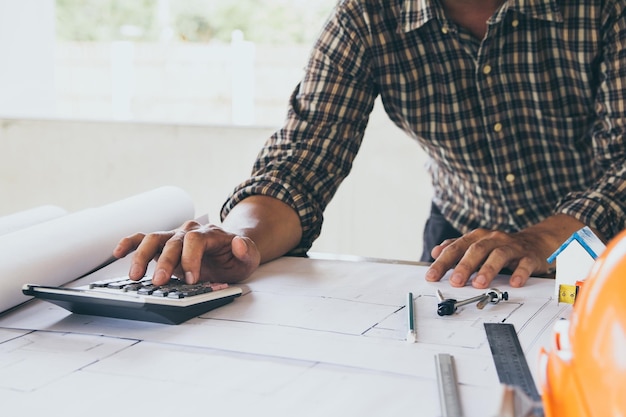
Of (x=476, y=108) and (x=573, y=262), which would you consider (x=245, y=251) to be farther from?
(x=476, y=108)

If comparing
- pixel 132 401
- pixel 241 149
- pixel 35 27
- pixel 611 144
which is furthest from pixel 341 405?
pixel 35 27

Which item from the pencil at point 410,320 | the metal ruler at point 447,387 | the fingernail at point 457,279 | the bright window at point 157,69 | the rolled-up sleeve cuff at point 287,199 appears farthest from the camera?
the bright window at point 157,69

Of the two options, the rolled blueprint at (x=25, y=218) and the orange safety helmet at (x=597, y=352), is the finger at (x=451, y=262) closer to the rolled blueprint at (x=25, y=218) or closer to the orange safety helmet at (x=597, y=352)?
the orange safety helmet at (x=597, y=352)

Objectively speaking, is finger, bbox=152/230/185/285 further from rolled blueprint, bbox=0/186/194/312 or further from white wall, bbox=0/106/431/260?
white wall, bbox=0/106/431/260

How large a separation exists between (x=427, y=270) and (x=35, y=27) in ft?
8.29

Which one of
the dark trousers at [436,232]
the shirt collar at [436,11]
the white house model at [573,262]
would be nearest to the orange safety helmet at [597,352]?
the white house model at [573,262]

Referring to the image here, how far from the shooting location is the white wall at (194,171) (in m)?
2.69

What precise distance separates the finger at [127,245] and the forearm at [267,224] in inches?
7.1

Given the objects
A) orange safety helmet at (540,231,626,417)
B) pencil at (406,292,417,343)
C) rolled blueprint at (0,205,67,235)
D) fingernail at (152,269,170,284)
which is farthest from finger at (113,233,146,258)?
orange safety helmet at (540,231,626,417)

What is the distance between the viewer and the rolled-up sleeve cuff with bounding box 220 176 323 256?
130cm

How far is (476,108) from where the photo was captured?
1.51 meters

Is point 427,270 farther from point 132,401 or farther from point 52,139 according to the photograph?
point 52,139

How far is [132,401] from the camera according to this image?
621 millimetres

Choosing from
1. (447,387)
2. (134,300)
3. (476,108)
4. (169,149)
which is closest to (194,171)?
(169,149)
